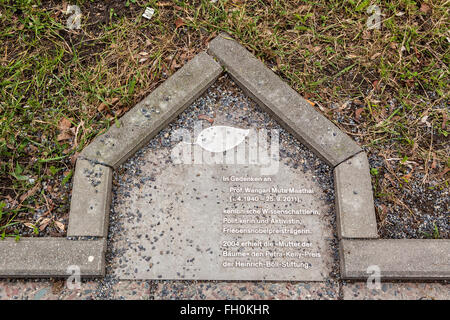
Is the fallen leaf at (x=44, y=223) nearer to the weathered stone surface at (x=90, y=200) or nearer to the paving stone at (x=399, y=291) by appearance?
the weathered stone surface at (x=90, y=200)

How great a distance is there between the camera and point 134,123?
247 cm

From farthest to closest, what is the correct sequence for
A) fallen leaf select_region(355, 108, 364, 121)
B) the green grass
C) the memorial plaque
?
fallen leaf select_region(355, 108, 364, 121), the green grass, the memorial plaque

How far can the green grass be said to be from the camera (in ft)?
8.34

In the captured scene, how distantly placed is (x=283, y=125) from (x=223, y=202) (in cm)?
76

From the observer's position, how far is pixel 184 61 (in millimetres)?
2752

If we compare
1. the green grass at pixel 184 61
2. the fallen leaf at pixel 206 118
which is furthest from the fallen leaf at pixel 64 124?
the fallen leaf at pixel 206 118

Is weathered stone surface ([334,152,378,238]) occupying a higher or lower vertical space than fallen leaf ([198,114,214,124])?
lower

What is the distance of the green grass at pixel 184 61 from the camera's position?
254 cm

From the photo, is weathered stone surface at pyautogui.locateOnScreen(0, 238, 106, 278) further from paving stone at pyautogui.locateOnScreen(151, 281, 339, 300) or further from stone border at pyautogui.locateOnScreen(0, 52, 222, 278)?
paving stone at pyautogui.locateOnScreen(151, 281, 339, 300)

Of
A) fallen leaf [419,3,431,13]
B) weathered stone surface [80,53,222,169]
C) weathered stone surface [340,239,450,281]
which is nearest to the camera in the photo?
weathered stone surface [340,239,450,281]

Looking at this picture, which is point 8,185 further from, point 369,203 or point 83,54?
point 369,203

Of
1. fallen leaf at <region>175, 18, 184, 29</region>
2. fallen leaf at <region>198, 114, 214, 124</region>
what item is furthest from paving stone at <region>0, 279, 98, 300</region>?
fallen leaf at <region>175, 18, 184, 29</region>

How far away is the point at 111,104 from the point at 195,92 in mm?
672

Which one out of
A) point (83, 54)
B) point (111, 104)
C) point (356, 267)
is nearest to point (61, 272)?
point (111, 104)
